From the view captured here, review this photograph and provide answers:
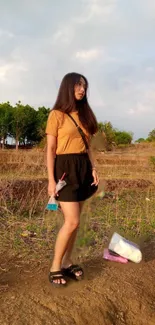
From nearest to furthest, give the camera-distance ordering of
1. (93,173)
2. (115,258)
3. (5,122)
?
(93,173) → (115,258) → (5,122)

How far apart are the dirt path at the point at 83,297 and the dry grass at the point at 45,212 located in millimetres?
497

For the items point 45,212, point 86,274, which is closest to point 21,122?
point 45,212

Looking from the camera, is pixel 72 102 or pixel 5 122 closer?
pixel 72 102

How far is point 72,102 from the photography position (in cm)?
272

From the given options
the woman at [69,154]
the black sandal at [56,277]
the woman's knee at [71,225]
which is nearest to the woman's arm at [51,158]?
the woman at [69,154]

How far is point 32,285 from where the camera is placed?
2.80 metres

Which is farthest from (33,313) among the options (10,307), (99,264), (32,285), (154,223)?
(154,223)

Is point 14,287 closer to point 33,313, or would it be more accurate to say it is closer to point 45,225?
point 33,313

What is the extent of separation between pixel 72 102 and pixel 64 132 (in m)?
0.23

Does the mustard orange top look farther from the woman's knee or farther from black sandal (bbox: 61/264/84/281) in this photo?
black sandal (bbox: 61/264/84/281)

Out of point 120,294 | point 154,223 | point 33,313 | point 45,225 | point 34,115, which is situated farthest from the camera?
point 34,115

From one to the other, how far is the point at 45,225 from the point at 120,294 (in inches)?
79.1

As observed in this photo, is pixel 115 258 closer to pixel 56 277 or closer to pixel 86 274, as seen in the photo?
pixel 86 274

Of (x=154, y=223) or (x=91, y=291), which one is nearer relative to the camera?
(x=91, y=291)
